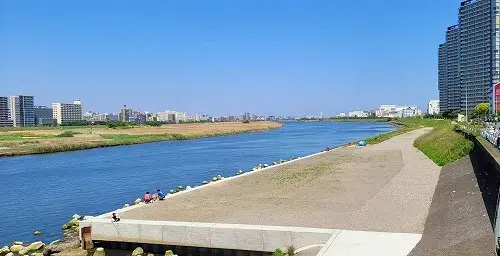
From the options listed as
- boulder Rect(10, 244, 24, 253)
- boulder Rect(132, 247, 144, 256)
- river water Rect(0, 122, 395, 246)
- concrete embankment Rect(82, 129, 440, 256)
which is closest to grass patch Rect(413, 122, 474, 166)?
concrete embankment Rect(82, 129, 440, 256)

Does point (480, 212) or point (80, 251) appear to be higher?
point (480, 212)

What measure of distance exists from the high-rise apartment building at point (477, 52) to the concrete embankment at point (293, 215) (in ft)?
316

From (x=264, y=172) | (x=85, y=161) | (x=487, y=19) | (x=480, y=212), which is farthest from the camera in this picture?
(x=487, y=19)

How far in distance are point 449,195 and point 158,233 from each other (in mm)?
12516

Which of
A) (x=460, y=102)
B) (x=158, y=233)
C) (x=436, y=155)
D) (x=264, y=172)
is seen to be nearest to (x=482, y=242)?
(x=158, y=233)

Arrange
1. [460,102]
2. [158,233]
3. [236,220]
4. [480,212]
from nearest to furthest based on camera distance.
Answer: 1. [480,212]
2. [158,233]
3. [236,220]
4. [460,102]

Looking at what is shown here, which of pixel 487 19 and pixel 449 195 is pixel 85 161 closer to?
pixel 449 195

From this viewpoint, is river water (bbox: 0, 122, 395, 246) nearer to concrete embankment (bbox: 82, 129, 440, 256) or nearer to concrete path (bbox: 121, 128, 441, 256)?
concrete embankment (bbox: 82, 129, 440, 256)

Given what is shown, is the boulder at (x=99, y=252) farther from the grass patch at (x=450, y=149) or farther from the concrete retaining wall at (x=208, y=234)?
the grass patch at (x=450, y=149)

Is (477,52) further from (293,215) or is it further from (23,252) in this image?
(23,252)

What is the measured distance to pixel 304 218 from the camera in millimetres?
17719

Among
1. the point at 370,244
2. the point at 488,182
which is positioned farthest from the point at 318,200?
the point at 370,244

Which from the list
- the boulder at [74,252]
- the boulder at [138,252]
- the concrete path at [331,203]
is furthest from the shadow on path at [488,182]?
the boulder at [74,252]

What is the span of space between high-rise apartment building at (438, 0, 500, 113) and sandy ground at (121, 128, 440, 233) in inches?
3649
